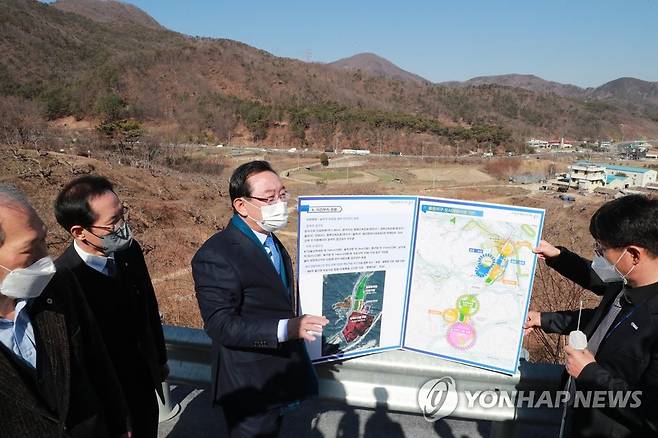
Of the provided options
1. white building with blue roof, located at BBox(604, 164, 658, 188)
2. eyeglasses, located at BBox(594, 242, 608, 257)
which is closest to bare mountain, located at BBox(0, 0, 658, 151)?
white building with blue roof, located at BBox(604, 164, 658, 188)

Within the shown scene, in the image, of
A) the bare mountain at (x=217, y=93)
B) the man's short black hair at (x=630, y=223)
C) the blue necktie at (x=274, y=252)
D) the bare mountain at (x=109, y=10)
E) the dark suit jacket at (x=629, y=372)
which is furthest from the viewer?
the bare mountain at (x=109, y=10)

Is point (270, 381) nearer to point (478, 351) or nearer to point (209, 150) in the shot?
point (478, 351)

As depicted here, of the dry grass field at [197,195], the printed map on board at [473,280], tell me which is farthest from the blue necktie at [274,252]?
the dry grass field at [197,195]

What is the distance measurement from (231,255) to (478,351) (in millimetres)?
1463

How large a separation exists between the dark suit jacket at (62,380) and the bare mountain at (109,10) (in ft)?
589

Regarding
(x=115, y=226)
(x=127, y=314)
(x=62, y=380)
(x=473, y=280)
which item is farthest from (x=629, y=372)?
(x=115, y=226)

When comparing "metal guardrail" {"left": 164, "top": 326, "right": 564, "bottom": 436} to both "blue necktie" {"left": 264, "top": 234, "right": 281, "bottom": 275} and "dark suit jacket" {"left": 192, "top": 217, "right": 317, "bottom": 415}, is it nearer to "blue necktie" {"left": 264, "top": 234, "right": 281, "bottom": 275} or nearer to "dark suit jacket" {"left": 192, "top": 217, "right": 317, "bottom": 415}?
"dark suit jacket" {"left": 192, "top": 217, "right": 317, "bottom": 415}

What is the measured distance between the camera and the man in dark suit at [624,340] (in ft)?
5.02

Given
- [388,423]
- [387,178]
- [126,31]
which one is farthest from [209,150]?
[126,31]

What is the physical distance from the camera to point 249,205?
6.79ft

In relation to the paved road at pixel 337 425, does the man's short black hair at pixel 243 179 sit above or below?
above

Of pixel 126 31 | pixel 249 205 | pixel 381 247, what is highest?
pixel 126 31

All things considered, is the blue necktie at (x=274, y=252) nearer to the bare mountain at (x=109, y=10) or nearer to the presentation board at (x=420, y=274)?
the presentation board at (x=420, y=274)

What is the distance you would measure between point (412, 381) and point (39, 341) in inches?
69.5
